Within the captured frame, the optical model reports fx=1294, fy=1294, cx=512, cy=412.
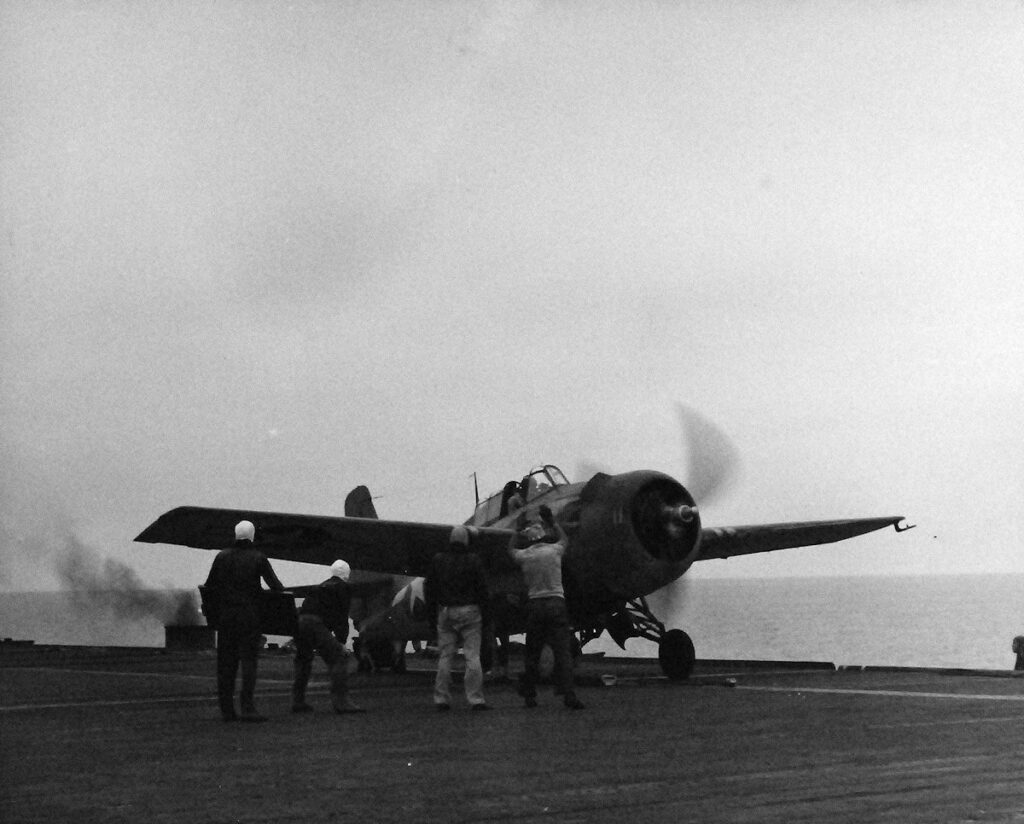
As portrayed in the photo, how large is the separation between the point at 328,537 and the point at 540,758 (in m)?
11.8

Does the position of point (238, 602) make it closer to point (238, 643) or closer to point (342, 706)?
point (238, 643)

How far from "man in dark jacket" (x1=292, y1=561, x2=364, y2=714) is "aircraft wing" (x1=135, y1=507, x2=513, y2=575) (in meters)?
4.06

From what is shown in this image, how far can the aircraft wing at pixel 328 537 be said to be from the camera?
59.9 ft

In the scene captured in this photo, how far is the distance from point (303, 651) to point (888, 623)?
171 m

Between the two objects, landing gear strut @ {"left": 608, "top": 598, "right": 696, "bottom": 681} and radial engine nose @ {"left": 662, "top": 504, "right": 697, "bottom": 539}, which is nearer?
radial engine nose @ {"left": 662, "top": 504, "right": 697, "bottom": 539}

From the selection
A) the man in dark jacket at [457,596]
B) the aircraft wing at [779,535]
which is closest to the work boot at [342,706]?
the man in dark jacket at [457,596]

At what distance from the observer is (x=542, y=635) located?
14352 millimetres

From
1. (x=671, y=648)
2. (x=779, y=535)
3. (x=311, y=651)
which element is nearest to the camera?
(x=311, y=651)

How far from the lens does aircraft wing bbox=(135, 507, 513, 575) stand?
18.2m

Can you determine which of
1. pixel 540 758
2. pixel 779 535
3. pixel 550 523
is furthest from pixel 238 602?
pixel 779 535

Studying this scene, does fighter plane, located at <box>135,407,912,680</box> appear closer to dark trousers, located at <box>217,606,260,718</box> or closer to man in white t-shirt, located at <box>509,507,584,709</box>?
man in white t-shirt, located at <box>509,507,584,709</box>

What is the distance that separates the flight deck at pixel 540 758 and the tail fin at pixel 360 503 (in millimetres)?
13058

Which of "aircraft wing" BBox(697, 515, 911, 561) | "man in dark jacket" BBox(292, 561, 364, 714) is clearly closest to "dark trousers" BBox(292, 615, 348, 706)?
"man in dark jacket" BBox(292, 561, 364, 714)

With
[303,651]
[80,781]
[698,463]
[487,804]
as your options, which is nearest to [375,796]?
[487,804]
